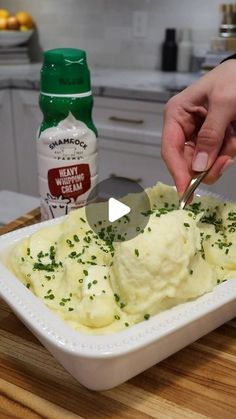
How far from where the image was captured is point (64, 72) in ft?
2.66

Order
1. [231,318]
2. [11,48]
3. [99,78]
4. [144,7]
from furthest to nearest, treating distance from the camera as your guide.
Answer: [11,48] < [144,7] < [99,78] < [231,318]

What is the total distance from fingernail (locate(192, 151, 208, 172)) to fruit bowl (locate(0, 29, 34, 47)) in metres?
1.89

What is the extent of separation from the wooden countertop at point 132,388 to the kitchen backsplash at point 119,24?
1.85 metres

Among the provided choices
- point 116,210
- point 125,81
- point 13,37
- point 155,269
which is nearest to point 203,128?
point 116,210

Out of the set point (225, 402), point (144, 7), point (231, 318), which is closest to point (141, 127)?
point (144, 7)

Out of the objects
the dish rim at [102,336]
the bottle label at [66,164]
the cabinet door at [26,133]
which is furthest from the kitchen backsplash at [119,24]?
the dish rim at [102,336]

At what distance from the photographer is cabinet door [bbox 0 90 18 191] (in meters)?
2.12

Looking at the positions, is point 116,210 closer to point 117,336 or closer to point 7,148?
point 117,336

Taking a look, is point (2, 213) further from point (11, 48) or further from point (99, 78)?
point (11, 48)

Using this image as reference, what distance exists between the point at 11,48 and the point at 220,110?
1.98 metres

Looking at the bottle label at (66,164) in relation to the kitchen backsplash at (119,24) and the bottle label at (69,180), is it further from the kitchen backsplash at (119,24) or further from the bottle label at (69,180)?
the kitchen backsplash at (119,24)

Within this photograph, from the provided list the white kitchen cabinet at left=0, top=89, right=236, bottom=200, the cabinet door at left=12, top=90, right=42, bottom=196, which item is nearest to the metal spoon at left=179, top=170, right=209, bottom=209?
the white kitchen cabinet at left=0, top=89, right=236, bottom=200

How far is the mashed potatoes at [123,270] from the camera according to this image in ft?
1.90

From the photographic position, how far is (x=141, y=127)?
1.83m
